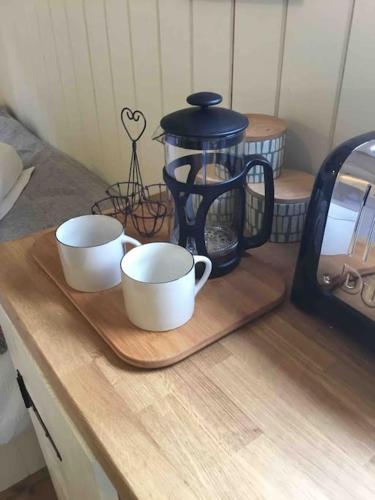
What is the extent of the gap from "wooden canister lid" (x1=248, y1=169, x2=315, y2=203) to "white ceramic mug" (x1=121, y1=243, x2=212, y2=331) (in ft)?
0.61

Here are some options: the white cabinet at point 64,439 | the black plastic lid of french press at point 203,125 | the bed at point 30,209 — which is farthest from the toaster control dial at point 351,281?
the bed at point 30,209

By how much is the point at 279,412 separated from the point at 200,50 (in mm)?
774

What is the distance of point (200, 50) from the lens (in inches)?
38.7

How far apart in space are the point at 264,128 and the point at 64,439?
57 centimetres

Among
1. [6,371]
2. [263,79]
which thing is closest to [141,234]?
[263,79]

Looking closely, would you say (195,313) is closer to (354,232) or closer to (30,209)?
(354,232)

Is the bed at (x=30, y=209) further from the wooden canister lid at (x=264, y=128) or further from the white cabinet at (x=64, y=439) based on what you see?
the wooden canister lid at (x=264, y=128)

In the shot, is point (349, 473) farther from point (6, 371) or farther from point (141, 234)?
point (6, 371)

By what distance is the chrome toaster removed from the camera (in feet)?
1.76

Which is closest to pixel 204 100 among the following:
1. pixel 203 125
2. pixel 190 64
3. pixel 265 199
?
pixel 203 125

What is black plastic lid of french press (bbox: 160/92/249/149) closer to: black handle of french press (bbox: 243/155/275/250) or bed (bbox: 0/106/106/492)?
black handle of french press (bbox: 243/155/275/250)

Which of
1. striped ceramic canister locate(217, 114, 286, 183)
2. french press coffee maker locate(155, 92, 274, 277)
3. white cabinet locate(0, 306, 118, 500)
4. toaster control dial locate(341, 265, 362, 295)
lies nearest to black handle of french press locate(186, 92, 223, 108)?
french press coffee maker locate(155, 92, 274, 277)

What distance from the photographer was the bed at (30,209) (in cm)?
116

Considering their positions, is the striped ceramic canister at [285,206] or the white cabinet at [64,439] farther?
the striped ceramic canister at [285,206]
